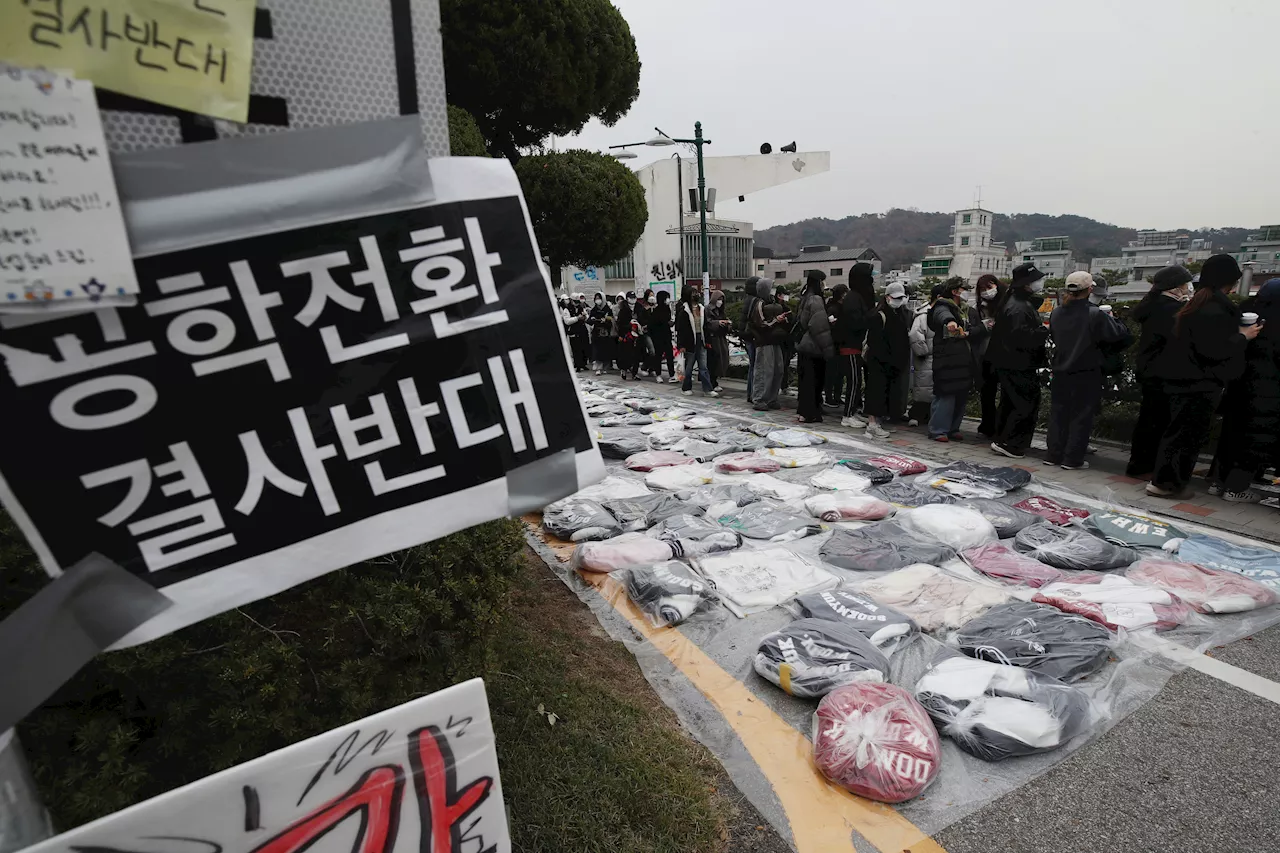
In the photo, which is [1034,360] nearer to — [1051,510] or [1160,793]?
[1051,510]

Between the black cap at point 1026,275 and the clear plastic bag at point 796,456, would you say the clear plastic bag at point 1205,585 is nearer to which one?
the clear plastic bag at point 796,456

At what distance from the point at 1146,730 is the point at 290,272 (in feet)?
10.2

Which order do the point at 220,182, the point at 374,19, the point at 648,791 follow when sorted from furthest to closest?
the point at 648,791 < the point at 374,19 < the point at 220,182

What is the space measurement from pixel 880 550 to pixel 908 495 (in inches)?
48.9

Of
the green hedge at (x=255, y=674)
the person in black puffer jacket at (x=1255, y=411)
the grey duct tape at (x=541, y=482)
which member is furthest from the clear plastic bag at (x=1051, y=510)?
the grey duct tape at (x=541, y=482)

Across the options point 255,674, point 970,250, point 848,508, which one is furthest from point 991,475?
point 970,250

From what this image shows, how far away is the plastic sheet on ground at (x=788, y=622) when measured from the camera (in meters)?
2.19

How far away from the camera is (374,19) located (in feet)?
3.89

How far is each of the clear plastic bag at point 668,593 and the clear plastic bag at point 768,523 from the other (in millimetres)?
847

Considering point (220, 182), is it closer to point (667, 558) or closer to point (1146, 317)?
point (667, 558)

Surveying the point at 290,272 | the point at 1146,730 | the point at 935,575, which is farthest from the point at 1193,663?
the point at 290,272

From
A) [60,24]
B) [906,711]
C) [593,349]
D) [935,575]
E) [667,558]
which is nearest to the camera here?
[60,24]

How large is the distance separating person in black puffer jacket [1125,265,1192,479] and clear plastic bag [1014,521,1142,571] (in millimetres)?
Result: 1782

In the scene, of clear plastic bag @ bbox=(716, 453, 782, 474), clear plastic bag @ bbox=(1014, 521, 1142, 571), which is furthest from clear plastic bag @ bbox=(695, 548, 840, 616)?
clear plastic bag @ bbox=(716, 453, 782, 474)
